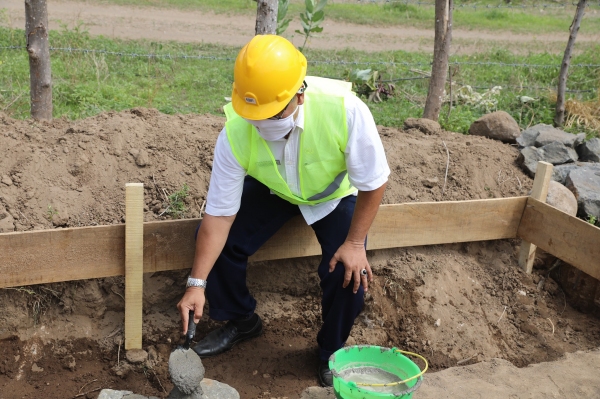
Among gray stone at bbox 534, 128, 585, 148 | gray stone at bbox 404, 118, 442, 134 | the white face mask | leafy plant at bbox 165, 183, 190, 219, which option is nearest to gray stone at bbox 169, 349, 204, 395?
the white face mask

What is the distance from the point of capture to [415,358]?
12.9ft

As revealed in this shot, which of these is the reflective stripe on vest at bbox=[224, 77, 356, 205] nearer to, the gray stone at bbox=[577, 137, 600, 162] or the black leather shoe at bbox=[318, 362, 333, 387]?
the black leather shoe at bbox=[318, 362, 333, 387]

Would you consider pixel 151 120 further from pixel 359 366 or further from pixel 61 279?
pixel 359 366

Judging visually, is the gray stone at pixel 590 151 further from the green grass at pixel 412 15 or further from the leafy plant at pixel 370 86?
the green grass at pixel 412 15

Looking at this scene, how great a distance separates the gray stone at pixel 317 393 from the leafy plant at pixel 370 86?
13.5ft

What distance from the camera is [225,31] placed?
432 inches

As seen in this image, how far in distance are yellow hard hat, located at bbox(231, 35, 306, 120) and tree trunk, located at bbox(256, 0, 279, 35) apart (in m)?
1.72

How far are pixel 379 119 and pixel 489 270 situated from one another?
2.22 metres

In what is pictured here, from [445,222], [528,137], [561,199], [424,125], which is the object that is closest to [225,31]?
[424,125]

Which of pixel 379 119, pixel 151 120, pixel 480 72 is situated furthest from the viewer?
pixel 480 72

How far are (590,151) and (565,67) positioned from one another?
1.22m

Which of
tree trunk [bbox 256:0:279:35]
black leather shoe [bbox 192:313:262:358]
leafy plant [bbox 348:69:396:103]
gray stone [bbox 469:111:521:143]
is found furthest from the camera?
leafy plant [bbox 348:69:396:103]

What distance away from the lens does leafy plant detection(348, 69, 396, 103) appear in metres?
6.87

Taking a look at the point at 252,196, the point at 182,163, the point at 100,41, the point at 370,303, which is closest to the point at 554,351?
the point at 370,303
